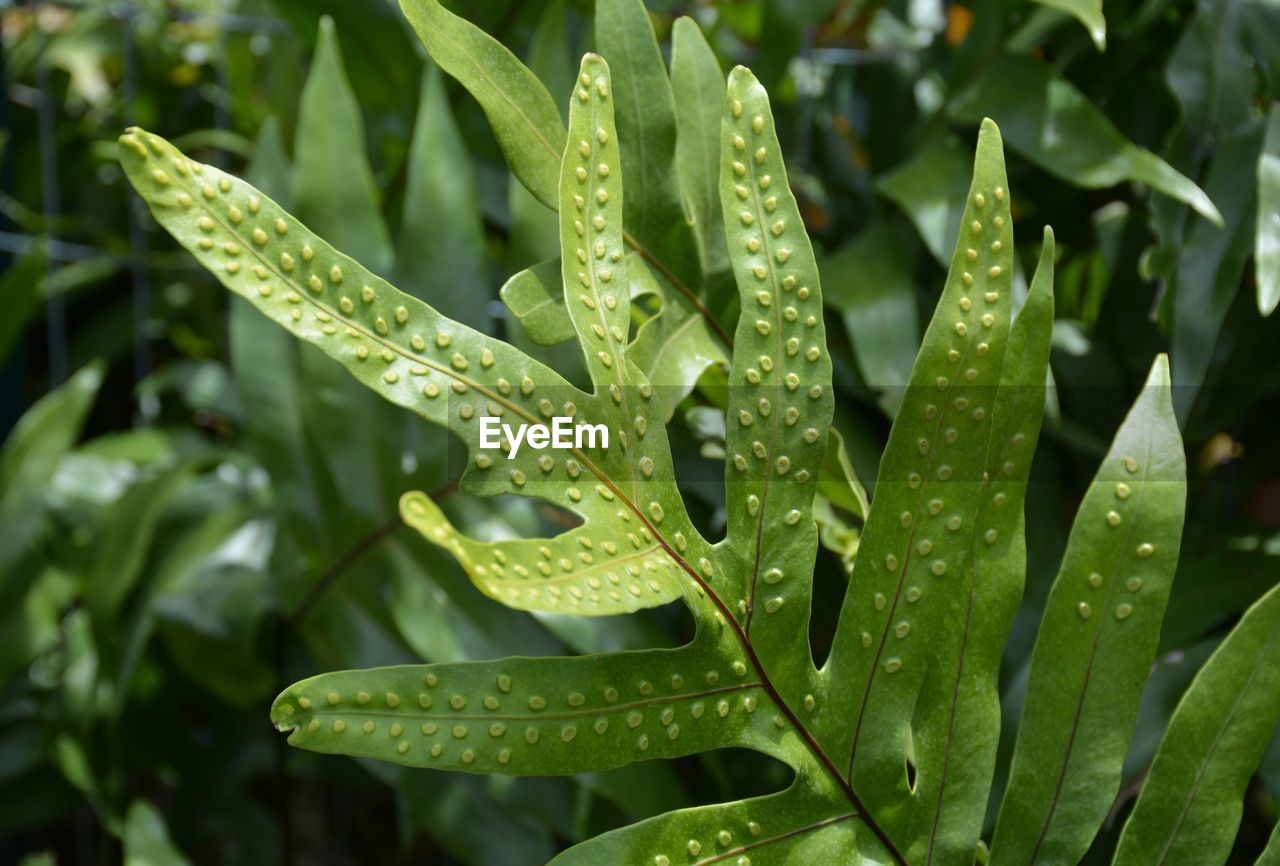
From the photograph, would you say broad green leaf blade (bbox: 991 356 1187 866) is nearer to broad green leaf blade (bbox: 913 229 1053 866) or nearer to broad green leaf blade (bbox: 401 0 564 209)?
broad green leaf blade (bbox: 913 229 1053 866)

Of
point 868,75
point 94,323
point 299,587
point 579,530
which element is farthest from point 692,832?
point 94,323

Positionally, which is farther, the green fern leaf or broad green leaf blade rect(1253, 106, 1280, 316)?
broad green leaf blade rect(1253, 106, 1280, 316)

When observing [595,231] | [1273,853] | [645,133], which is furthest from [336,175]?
[1273,853]

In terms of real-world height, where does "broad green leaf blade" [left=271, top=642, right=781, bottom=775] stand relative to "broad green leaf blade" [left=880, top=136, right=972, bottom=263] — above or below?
below

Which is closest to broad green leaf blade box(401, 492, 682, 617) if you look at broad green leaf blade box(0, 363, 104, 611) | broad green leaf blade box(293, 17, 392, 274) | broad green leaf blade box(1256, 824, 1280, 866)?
broad green leaf blade box(1256, 824, 1280, 866)

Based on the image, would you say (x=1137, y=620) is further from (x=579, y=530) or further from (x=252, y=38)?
(x=252, y=38)

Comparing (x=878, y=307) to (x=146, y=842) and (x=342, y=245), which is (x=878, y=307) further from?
(x=146, y=842)
